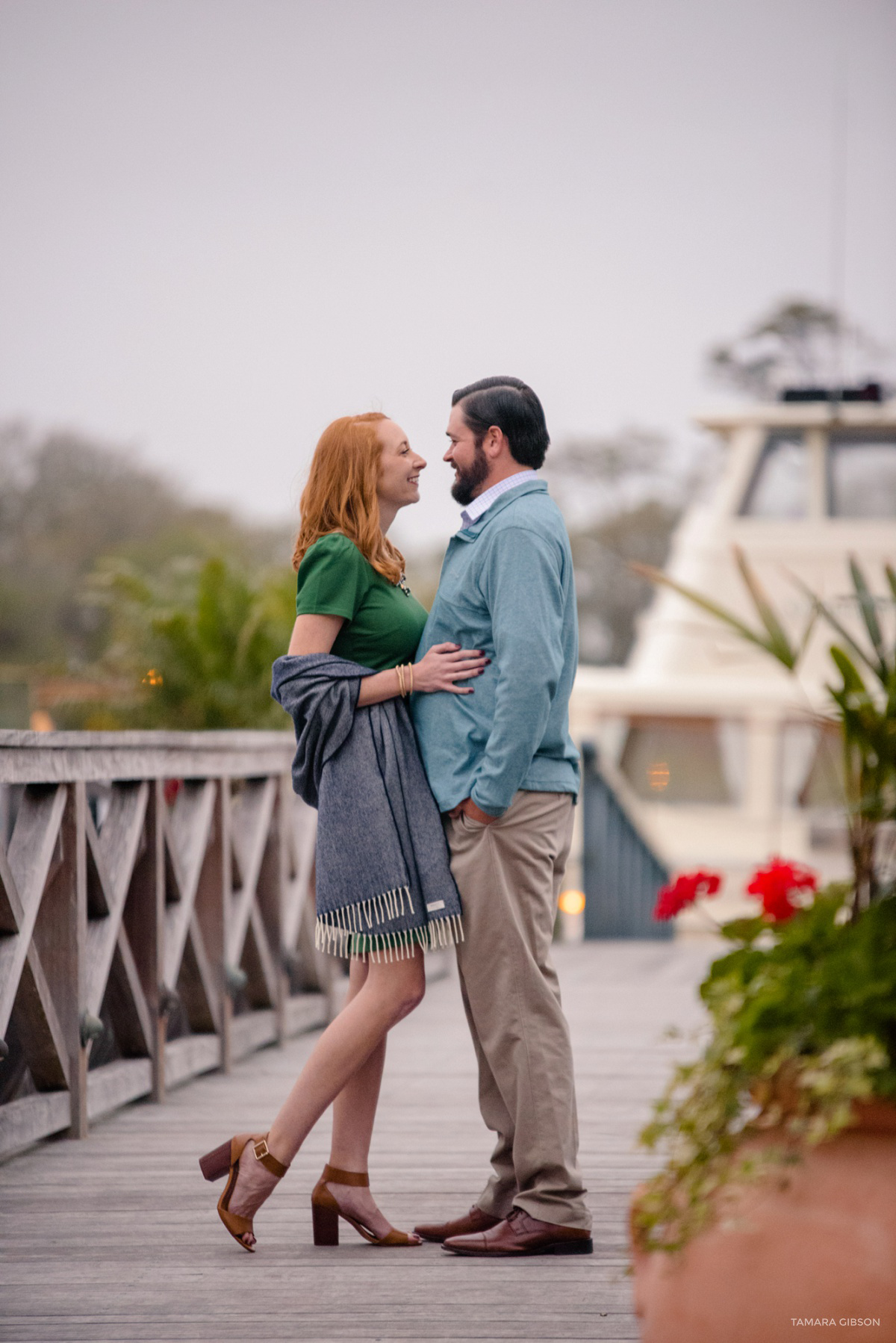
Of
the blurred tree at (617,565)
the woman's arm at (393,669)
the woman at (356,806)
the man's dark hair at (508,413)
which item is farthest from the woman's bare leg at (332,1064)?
the blurred tree at (617,565)

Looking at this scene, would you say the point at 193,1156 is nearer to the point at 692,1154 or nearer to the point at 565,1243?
the point at 565,1243

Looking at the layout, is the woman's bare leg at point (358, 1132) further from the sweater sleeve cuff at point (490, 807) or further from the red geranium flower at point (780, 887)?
the red geranium flower at point (780, 887)

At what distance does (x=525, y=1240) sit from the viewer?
9.34 ft

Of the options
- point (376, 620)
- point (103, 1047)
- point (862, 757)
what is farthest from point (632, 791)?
point (862, 757)

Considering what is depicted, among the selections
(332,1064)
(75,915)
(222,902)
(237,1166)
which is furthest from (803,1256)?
(222,902)

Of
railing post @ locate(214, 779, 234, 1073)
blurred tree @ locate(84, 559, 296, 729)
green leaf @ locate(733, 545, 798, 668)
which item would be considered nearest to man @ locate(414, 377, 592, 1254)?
green leaf @ locate(733, 545, 798, 668)

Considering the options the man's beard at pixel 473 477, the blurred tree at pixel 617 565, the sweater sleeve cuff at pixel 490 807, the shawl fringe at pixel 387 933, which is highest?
the blurred tree at pixel 617 565

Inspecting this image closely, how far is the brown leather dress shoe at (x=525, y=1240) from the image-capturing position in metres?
2.85

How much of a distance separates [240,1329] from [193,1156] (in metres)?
1.37

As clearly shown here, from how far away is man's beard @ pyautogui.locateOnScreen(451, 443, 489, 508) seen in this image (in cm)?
295

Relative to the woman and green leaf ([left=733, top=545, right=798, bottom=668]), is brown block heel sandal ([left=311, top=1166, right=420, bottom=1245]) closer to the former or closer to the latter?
the woman

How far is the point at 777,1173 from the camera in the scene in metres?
1.72

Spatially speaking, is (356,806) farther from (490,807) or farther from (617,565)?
(617,565)

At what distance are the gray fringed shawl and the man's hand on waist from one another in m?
0.06
